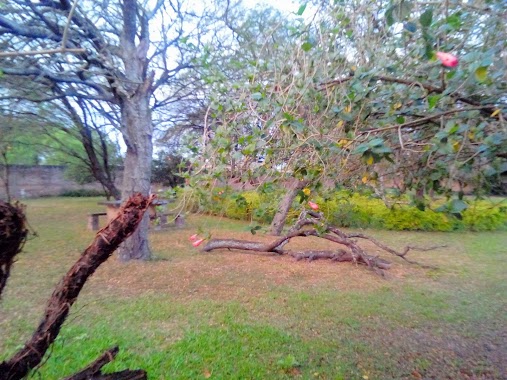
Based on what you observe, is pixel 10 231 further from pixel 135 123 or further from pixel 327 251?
pixel 327 251

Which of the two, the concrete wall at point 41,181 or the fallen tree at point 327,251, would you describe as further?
the concrete wall at point 41,181

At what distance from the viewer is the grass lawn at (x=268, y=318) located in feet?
11.9

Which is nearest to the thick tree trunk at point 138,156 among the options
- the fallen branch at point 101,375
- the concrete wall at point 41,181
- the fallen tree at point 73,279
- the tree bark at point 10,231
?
the fallen branch at point 101,375

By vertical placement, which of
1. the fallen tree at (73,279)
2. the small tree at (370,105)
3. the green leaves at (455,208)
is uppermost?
the small tree at (370,105)

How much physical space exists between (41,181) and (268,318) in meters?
23.5

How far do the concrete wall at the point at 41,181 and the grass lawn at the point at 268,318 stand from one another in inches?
668

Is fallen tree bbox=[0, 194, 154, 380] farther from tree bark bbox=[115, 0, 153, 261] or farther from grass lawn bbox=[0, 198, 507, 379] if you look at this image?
tree bark bbox=[115, 0, 153, 261]

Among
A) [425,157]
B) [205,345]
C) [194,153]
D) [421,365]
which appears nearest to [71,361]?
[205,345]

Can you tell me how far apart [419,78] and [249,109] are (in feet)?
4.71

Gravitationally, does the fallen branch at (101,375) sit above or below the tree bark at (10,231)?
below

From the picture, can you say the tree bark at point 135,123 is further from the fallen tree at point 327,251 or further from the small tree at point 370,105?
the small tree at point 370,105

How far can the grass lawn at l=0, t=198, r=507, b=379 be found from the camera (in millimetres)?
3635

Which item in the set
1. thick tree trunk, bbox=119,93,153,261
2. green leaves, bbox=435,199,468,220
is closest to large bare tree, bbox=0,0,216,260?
thick tree trunk, bbox=119,93,153,261

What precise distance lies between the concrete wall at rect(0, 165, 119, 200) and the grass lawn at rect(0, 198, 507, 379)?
16978 mm
